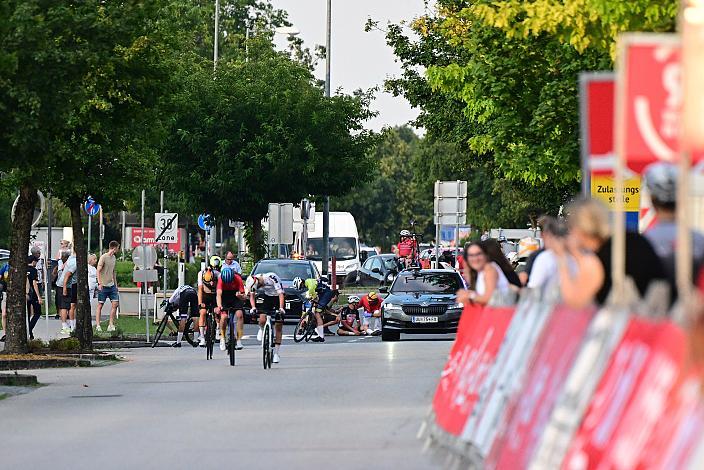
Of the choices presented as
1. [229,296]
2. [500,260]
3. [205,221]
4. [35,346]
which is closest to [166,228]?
[205,221]

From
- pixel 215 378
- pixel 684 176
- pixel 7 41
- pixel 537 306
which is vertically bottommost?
pixel 215 378

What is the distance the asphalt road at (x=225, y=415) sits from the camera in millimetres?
14016

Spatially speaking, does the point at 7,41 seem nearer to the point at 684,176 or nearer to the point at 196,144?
the point at 684,176

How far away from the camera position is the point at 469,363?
14.3 meters

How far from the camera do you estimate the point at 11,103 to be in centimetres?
2327

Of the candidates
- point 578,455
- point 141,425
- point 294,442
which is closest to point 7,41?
point 141,425

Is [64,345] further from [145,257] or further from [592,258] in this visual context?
[592,258]

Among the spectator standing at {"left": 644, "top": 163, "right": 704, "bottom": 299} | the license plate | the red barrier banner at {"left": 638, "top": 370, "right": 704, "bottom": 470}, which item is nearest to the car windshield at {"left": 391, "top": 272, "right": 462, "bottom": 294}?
the license plate

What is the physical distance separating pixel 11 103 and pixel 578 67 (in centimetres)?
802

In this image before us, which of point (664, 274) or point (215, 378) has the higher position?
point (664, 274)

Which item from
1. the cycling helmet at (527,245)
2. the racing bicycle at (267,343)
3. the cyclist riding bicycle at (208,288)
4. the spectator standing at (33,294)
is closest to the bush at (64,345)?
the cyclist riding bicycle at (208,288)

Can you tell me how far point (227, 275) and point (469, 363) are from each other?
16203 millimetres

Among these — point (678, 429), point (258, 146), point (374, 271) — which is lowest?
point (374, 271)

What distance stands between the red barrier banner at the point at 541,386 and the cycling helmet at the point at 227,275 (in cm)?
1888
